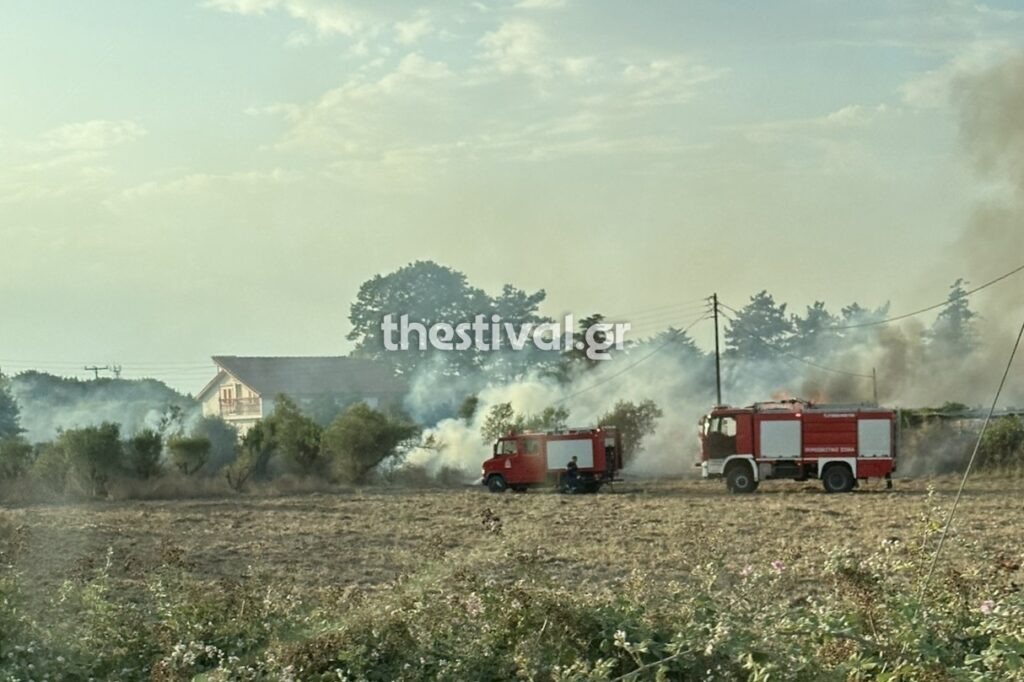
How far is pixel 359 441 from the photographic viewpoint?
43.9m

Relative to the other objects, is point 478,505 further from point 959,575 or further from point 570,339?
point 570,339

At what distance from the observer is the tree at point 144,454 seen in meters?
41.1

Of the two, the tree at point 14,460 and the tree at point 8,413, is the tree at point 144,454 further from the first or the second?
the tree at point 8,413

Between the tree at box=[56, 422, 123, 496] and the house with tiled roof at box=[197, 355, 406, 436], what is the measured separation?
2101 centimetres

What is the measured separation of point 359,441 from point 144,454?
7387 mm

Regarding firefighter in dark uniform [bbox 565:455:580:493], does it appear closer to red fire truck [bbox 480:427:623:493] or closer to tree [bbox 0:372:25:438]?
red fire truck [bbox 480:427:623:493]

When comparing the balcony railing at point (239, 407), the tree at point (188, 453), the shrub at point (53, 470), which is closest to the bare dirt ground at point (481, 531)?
the shrub at point (53, 470)

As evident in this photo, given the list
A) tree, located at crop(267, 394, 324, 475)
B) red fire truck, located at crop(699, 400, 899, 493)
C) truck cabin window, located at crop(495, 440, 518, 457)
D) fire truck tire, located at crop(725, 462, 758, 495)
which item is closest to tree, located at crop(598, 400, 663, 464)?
tree, located at crop(267, 394, 324, 475)

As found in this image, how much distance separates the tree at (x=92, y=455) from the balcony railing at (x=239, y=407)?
24.6 metres

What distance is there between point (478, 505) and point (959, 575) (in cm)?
2480

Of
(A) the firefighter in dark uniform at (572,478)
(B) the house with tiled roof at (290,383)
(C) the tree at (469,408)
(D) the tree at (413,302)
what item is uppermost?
(D) the tree at (413,302)

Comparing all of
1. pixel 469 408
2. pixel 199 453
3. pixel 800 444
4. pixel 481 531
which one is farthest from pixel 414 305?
pixel 481 531

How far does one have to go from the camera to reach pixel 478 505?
31.2m

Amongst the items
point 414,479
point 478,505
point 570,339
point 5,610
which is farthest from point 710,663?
point 570,339
